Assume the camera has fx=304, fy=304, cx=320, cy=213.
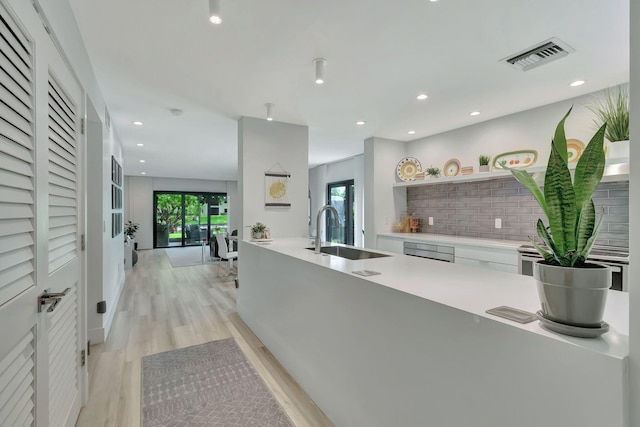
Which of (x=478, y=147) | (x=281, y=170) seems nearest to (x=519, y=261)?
(x=478, y=147)

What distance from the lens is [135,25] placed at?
1.88 meters

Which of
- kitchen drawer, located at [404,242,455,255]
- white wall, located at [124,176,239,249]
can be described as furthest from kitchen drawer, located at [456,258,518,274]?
white wall, located at [124,176,239,249]

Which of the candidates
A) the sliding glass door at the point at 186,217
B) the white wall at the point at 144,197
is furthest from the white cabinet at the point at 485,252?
the white wall at the point at 144,197

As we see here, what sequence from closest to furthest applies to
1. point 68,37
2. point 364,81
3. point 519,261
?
1. point 68,37
2. point 364,81
3. point 519,261

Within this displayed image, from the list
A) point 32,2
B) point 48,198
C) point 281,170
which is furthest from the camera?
point 281,170

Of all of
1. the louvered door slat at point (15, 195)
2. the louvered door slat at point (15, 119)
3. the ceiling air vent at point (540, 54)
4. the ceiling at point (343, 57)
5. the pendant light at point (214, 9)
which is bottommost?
the louvered door slat at point (15, 195)

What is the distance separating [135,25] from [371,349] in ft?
7.62

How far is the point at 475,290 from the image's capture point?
1284 mm

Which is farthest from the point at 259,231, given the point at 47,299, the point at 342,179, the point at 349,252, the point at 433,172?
the point at 342,179

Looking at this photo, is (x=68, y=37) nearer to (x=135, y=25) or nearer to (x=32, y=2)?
(x=135, y=25)

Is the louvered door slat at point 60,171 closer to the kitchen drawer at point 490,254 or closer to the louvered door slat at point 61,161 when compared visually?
the louvered door slat at point 61,161

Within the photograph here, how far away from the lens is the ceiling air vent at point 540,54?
6.88ft

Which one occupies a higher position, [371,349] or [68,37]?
[68,37]

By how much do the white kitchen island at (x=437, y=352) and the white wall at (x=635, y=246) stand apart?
0.08 feet
